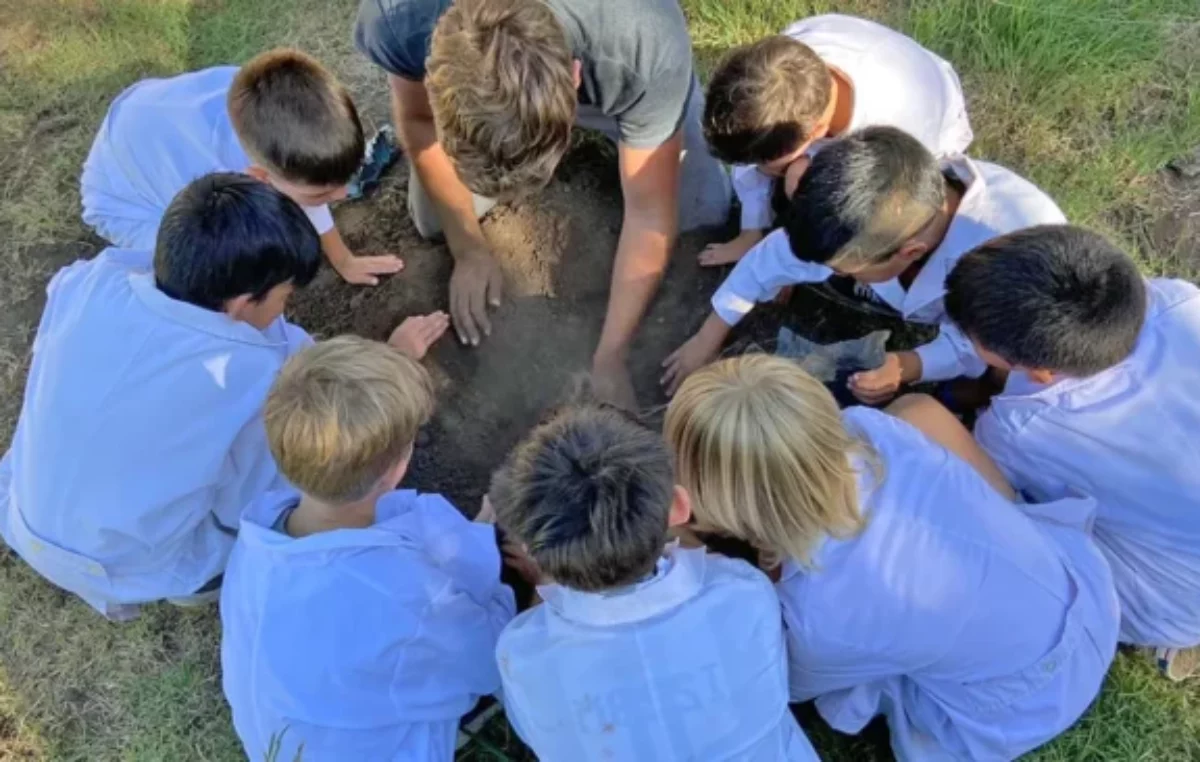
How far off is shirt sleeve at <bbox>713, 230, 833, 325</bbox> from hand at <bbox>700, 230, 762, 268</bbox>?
23cm

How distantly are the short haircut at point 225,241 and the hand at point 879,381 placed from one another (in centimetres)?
132

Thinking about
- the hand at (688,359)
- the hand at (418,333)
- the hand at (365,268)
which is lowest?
the hand at (688,359)

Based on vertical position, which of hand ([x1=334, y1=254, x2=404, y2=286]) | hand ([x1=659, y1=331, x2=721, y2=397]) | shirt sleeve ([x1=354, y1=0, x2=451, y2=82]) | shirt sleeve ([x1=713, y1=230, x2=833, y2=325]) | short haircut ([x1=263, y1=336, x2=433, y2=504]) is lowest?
hand ([x1=659, y1=331, x2=721, y2=397])

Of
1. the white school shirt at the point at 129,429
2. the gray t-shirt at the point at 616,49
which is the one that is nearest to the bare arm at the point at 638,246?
the gray t-shirt at the point at 616,49

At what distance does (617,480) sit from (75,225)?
85.9 inches

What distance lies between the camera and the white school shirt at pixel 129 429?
2283mm

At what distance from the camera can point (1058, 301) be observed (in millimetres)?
2137

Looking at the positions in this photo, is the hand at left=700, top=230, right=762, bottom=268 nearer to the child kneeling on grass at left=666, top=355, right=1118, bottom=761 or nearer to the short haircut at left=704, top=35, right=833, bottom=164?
the short haircut at left=704, top=35, right=833, bottom=164

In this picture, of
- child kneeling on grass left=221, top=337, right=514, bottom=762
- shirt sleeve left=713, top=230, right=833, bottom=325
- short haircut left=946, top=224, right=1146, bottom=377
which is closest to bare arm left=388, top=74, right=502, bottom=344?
shirt sleeve left=713, top=230, right=833, bottom=325

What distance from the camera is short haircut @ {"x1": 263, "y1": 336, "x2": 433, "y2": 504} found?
2.05m

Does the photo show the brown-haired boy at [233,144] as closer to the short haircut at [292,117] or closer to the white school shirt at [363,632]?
the short haircut at [292,117]

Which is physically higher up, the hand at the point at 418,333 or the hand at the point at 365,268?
the hand at the point at 365,268

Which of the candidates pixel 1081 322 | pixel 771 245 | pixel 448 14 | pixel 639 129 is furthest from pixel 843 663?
pixel 448 14

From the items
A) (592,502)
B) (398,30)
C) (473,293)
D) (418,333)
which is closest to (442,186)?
(473,293)
